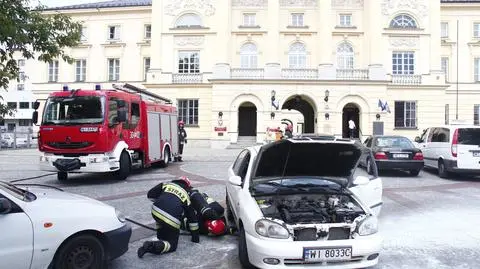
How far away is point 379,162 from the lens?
1498 centimetres

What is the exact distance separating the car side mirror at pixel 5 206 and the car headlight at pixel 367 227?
12.5ft

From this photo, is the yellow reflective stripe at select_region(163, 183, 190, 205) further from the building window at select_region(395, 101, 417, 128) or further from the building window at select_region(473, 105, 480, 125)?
the building window at select_region(473, 105, 480, 125)

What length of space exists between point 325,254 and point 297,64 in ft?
111

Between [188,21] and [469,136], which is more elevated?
[188,21]

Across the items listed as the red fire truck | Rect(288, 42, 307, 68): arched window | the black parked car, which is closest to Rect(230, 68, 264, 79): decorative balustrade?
Rect(288, 42, 307, 68): arched window

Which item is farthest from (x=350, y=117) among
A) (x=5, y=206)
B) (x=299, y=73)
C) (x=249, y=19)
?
(x=5, y=206)

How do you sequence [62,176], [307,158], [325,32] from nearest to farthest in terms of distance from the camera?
[307,158]
[62,176]
[325,32]

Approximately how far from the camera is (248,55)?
123 feet

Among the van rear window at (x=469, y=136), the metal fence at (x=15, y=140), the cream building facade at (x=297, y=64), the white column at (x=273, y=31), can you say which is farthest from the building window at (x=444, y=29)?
the metal fence at (x=15, y=140)

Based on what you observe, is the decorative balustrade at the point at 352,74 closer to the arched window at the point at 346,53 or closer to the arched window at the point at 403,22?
the arched window at the point at 346,53

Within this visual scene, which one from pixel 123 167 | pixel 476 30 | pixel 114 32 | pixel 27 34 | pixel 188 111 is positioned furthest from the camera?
pixel 114 32

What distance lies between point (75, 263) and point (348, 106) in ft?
112

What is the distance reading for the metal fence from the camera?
32344 millimetres

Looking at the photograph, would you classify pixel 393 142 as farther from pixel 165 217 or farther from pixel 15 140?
pixel 15 140
